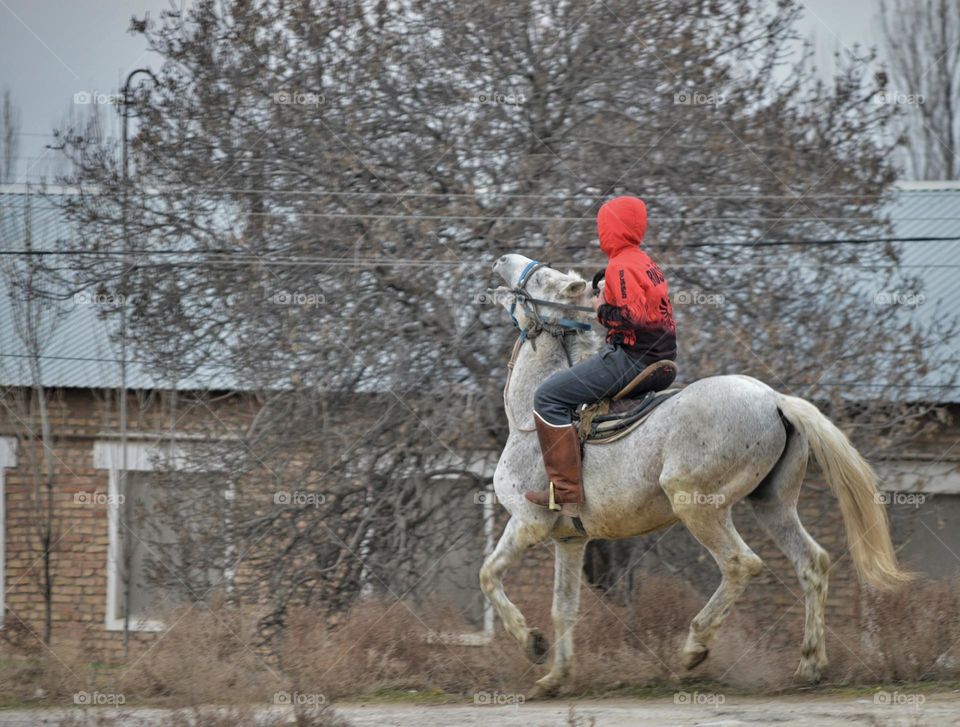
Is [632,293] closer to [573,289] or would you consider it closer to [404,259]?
[573,289]

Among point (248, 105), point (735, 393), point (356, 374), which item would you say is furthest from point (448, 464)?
point (735, 393)

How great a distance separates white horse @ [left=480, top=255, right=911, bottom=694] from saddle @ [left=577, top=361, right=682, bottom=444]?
68mm

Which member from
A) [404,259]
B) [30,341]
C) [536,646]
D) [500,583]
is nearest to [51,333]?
[30,341]

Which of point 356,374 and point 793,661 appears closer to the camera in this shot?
point 793,661

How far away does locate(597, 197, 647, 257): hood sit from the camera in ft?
22.9

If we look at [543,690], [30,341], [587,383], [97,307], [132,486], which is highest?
[97,307]

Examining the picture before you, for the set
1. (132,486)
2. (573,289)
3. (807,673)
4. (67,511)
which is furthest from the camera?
(67,511)

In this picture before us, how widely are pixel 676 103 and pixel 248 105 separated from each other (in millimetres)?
3768

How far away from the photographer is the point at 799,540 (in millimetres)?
7023

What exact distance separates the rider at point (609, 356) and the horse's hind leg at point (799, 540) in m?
0.94

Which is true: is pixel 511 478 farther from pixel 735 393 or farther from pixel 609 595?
pixel 609 595

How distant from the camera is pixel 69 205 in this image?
10.8 meters

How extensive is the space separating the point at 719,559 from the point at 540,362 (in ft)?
5.42

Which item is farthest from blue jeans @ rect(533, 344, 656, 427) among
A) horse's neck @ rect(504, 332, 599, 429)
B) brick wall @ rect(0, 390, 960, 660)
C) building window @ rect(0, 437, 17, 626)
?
building window @ rect(0, 437, 17, 626)
